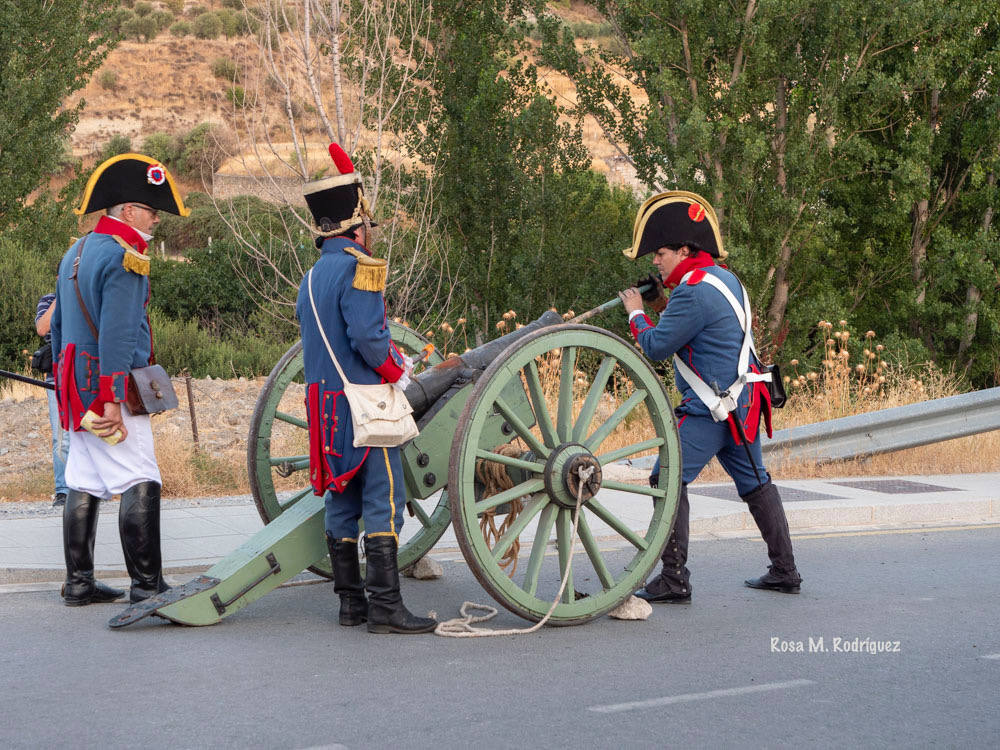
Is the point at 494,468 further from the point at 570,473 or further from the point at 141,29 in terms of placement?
the point at 141,29

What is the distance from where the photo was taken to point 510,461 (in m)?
5.70

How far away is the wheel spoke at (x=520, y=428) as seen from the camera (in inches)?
222

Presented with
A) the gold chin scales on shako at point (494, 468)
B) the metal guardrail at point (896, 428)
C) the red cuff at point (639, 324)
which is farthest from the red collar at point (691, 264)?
the metal guardrail at point (896, 428)

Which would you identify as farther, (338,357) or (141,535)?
(141,535)

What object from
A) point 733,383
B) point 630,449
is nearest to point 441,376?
point 630,449

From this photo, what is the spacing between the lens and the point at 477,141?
18125 mm

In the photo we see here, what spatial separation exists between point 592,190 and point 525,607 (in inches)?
552

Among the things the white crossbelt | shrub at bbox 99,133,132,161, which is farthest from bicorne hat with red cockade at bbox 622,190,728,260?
shrub at bbox 99,133,132,161

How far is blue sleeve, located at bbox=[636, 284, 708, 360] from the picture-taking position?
629cm

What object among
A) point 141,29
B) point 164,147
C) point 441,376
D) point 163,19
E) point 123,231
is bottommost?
point 441,376

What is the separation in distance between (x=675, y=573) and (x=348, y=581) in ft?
5.69

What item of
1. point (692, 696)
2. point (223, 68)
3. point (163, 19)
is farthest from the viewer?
point (163, 19)

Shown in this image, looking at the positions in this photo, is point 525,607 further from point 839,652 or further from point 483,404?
point 839,652

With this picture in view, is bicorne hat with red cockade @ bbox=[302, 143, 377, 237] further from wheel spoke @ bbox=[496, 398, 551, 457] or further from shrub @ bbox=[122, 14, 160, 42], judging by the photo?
shrub @ bbox=[122, 14, 160, 42]
